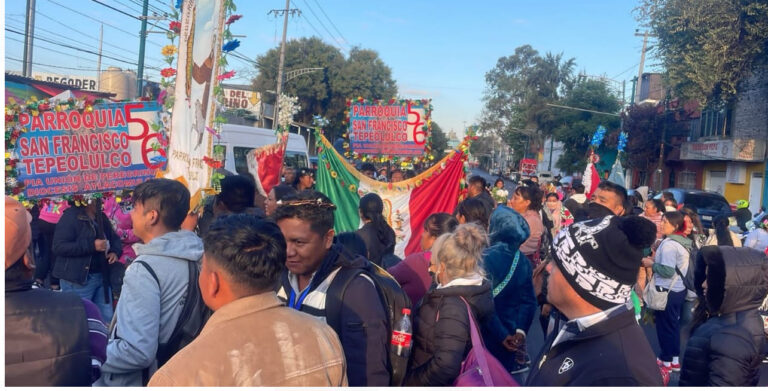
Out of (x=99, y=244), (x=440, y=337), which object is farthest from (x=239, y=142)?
(x=440, y=337)

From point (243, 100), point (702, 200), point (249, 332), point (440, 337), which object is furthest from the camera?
point (243, 100)

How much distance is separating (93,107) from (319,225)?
8.01ft

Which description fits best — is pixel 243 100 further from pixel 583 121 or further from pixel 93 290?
pixel 93 290

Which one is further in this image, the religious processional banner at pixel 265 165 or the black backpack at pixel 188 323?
the religious processional banner at pixel 265 165

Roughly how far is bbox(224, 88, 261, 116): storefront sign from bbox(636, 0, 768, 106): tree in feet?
84.6

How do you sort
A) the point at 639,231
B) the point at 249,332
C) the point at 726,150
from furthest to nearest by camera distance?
the point at 726,150, the point at 639,231, the point at 249,332

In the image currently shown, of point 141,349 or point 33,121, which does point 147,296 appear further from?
point 33,121

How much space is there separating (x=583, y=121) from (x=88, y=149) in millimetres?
42122

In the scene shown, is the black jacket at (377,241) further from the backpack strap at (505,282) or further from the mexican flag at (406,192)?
the mexican flag at (406,192)

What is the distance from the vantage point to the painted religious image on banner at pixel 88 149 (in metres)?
4.31

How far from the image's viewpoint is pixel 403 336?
2742 millimetres

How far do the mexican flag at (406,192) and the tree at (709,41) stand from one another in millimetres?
15981

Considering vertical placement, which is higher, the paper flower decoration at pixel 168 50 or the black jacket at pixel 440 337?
the paper flower decoration at pixel 168 50

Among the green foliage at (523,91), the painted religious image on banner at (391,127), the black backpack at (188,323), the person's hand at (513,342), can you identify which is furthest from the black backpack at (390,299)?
the green foliage at (523,91)
